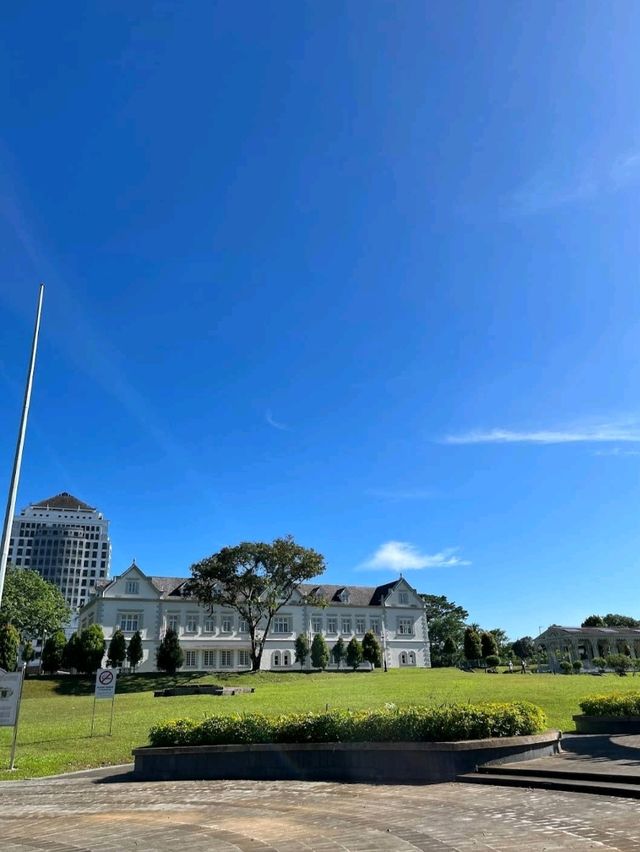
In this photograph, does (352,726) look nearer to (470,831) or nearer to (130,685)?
(470,831)

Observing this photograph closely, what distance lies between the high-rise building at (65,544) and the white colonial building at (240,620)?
104220 millimetres

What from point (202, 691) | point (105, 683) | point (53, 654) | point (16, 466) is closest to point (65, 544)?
point (53, 654)

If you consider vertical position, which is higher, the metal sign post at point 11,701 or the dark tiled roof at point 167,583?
the dark tiled roof at point 167,583

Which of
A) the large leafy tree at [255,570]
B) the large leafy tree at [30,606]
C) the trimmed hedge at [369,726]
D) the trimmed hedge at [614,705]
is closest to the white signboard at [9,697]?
the trimmed hedge at [369,726]

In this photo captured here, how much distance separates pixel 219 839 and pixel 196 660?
58956 mm

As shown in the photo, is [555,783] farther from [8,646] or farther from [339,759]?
[8,646]

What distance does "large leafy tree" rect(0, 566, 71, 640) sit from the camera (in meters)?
66.0

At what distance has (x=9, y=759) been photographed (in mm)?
16391

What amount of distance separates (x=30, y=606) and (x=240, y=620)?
22256 millimetres

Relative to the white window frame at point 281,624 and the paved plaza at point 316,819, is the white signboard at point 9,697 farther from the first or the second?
the white window frame at point 281,624

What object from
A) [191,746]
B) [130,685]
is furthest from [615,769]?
[130,685]

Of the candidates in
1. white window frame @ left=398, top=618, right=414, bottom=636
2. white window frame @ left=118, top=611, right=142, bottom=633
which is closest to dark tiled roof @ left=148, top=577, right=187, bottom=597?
white window frame @ left=118, top=611, right=142, bottom=633

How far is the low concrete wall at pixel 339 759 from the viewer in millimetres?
11539

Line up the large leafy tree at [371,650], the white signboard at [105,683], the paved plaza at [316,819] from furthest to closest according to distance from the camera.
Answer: the large leafy tree at [371,650], the white signboard at [105,683], the paved plaza at [316,819]
